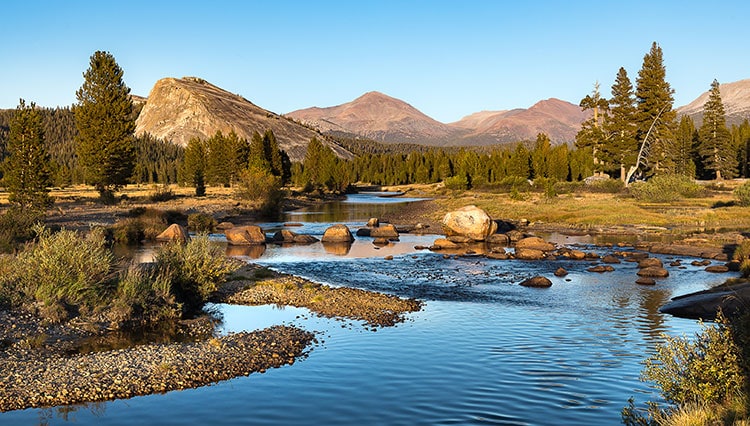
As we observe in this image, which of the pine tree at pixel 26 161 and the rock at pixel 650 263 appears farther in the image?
the pine tree at pixel 26 161

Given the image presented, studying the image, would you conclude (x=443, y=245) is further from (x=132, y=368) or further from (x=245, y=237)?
(x=132, y=368)

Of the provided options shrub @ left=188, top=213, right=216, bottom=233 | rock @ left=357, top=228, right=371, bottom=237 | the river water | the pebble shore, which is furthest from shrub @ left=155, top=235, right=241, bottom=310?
shrub @ left=188, top=213, right=216, bottom=233

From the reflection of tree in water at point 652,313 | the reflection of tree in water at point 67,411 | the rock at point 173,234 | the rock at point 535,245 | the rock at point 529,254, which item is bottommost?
the reflection of tree in water at point 652,313

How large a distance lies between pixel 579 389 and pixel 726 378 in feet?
12.6

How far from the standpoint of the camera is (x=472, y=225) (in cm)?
4331

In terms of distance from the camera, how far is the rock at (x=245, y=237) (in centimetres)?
4209

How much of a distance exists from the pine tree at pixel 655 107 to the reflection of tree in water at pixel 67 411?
246ft

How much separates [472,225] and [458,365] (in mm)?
29364

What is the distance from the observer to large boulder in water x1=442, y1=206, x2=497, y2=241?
142 ft

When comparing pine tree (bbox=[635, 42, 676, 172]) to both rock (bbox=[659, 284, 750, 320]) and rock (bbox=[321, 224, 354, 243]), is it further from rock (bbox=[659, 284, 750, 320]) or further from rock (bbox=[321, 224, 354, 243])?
rock (bbox=[659, 284, 750, 320])

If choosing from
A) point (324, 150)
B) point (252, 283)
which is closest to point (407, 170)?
point (324, 150)

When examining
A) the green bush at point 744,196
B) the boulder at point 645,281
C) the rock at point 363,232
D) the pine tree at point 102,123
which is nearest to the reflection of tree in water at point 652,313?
the boulder at point 645,281

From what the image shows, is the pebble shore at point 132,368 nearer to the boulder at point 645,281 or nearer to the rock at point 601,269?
the boulder at point 645,281

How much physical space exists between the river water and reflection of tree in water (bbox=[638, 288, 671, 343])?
4cm
